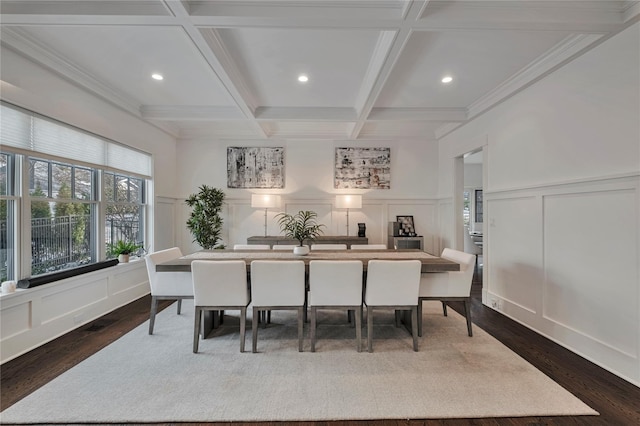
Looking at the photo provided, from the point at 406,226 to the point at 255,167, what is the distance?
3.37 metres


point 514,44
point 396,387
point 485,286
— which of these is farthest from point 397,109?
point 396,387

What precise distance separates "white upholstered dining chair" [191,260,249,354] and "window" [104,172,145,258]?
2264mm

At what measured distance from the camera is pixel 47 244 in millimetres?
2953

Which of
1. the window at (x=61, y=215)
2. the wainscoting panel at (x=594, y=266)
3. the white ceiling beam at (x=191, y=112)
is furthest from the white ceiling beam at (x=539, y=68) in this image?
the window at (x=61, y=215)

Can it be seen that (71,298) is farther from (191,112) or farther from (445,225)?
(445,225)

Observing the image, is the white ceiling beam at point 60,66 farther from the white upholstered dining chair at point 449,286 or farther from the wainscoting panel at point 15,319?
the white upholstered dining chair at point 449,286

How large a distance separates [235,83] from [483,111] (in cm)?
341

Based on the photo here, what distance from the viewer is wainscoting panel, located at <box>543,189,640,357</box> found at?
2.17 meters

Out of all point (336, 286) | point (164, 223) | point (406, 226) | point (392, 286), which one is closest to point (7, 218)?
point (164, 223)

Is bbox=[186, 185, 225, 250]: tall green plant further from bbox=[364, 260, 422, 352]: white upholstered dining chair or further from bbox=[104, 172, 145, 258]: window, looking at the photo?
bbox=[364, 260, 422, 352]: white upholstered dining chair

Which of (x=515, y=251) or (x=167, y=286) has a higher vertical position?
(x=515, y=251)

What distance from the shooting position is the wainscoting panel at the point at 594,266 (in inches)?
85.6

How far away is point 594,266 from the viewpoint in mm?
2430

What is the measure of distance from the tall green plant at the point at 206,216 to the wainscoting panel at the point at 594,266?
4.79 m
